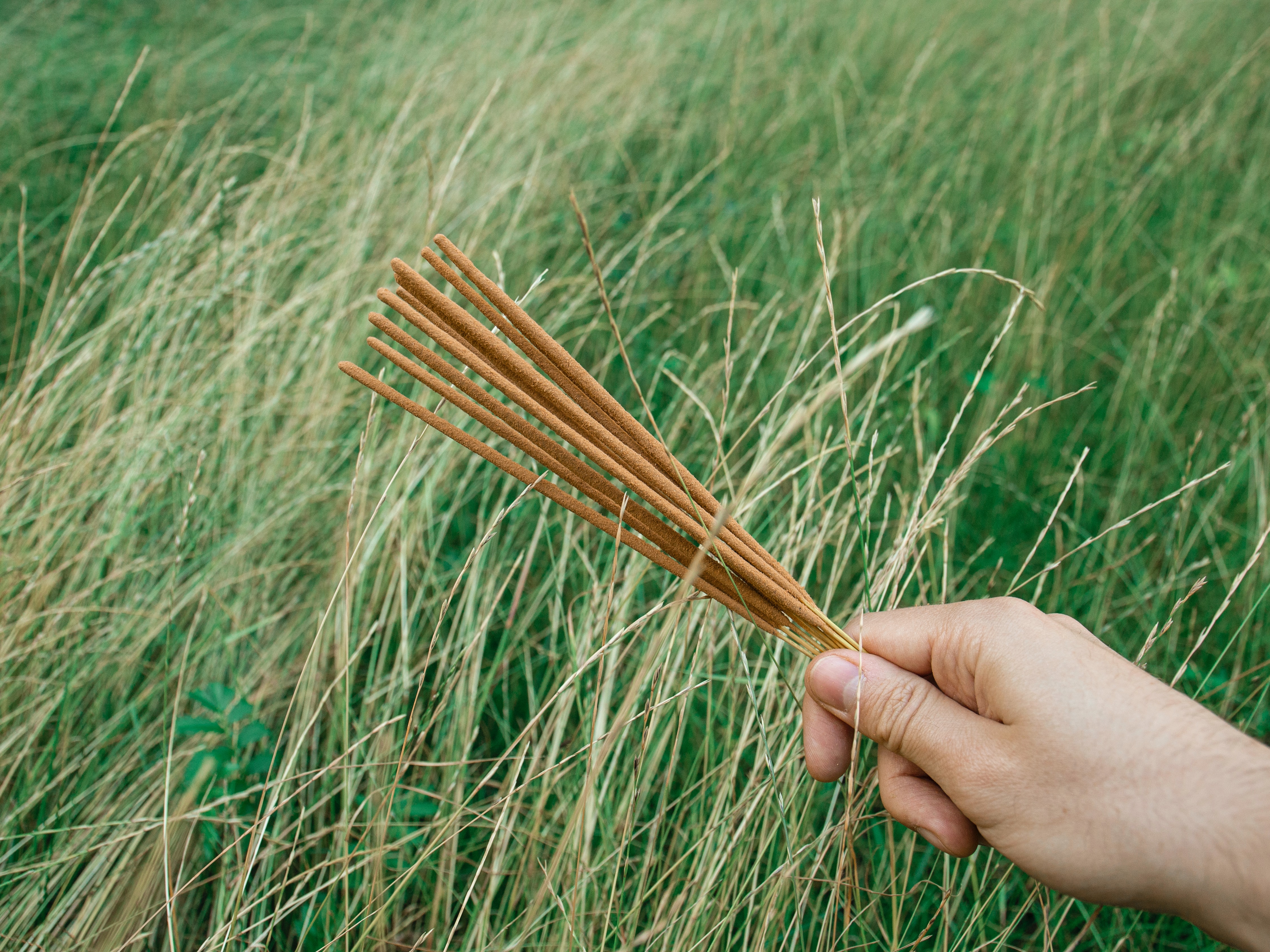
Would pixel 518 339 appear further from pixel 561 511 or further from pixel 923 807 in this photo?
pixel 923 807

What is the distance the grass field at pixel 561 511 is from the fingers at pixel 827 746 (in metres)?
0.05

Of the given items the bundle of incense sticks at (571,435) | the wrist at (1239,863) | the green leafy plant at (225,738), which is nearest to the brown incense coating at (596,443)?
the bundle of incense sticks at (571,435)

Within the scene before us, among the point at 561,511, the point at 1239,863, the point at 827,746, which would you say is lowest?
the point at 561,511

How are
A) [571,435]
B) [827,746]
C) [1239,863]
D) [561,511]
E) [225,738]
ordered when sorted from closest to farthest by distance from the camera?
[1239,863]
[571,435]
[827,746]
[225,738]
[561,511]

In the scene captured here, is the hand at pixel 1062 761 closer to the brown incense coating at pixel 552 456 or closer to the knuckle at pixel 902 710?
the knuckle at pixel 902 710

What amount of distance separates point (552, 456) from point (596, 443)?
0.19 ft

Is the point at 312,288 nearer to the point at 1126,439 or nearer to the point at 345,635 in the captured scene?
the point at 345,635

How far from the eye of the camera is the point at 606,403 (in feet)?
2.72

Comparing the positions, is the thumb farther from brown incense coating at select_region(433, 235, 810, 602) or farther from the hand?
brown incense coating at select_region(433, 235, 810, 602)

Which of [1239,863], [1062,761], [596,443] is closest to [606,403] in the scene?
[596,443]

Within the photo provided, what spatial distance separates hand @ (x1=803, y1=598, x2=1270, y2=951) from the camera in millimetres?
683

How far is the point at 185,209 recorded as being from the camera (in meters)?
1.80

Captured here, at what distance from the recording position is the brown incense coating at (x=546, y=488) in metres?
0.79

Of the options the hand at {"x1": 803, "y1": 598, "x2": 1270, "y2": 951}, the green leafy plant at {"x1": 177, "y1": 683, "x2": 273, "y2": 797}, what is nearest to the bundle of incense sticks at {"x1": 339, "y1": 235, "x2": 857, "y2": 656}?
the hand at {"x1": 803, "y1": 598, "x2": 1270, "y2": 951}
